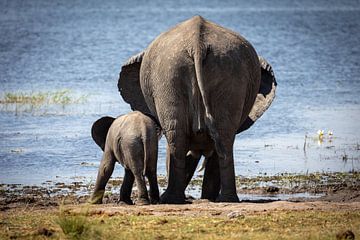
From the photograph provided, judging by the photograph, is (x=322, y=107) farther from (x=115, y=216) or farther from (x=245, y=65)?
(x=115, y=216)

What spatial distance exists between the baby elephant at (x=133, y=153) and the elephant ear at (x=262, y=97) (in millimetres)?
1488

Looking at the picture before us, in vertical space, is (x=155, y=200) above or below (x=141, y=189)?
below

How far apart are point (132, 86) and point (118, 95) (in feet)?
40.5

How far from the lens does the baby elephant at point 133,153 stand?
13.6 metres

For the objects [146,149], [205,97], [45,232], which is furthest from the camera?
[146,149]

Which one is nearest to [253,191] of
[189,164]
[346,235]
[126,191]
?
[189,164]

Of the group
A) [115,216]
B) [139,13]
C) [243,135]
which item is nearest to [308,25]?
[139,13]

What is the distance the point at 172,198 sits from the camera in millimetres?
13797

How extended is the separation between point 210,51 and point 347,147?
6550 millimetres

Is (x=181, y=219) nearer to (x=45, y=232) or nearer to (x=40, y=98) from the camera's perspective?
(x=45, y=232)

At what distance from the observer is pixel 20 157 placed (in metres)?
18.4

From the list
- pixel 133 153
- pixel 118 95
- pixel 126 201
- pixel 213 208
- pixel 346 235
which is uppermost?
pixel 346 235

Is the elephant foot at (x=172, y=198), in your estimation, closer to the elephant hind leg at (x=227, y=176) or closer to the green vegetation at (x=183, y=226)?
the elephant hind leg at (x=227, y=176)

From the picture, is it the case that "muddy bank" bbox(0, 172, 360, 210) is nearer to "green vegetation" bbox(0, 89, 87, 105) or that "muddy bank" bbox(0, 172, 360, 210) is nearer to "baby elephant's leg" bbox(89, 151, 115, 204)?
"baby elephant's leg" bbox(89, 151, 115, 204)
